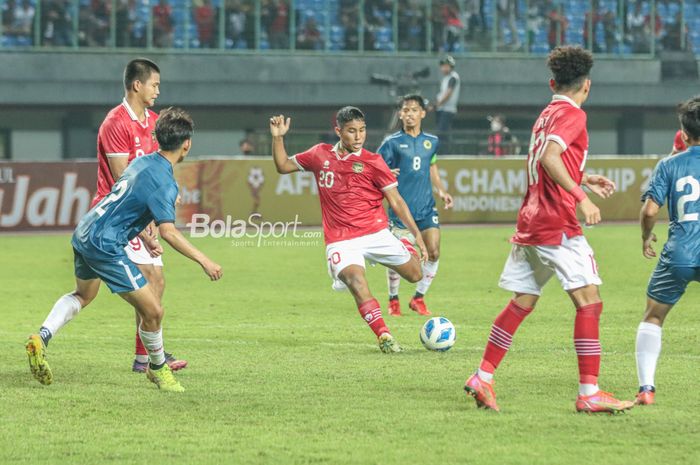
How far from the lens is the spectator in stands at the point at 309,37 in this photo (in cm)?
3434

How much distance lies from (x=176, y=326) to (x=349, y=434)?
5.48 m

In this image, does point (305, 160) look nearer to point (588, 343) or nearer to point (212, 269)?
point (212, 269)

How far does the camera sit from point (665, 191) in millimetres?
7270

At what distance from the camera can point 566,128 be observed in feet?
22.8

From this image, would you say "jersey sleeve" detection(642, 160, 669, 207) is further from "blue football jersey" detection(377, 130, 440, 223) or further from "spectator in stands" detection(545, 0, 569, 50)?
"spectator in stands" detection(545, 0, 569, 50)

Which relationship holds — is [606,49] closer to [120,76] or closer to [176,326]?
[120,76]

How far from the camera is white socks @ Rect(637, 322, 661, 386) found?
7277 millimetres

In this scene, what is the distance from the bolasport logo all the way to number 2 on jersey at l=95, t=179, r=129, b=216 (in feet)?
49.5

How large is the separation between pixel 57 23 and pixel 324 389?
26833mm

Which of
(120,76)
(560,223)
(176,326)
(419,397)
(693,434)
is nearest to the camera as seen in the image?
(693,434)

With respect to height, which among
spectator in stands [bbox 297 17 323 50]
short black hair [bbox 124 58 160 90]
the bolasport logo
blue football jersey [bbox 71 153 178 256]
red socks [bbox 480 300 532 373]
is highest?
spectator in stands [bbox 297 17 323 50]

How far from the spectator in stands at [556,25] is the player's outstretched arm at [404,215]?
26.2m

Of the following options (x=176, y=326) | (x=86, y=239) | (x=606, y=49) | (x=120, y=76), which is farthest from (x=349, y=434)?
(x=606, y=49)

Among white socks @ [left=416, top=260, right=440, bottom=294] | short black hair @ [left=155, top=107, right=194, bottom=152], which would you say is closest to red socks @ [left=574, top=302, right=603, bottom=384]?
short black hair @ [left=155, top=107, right=194, bottom=152]
